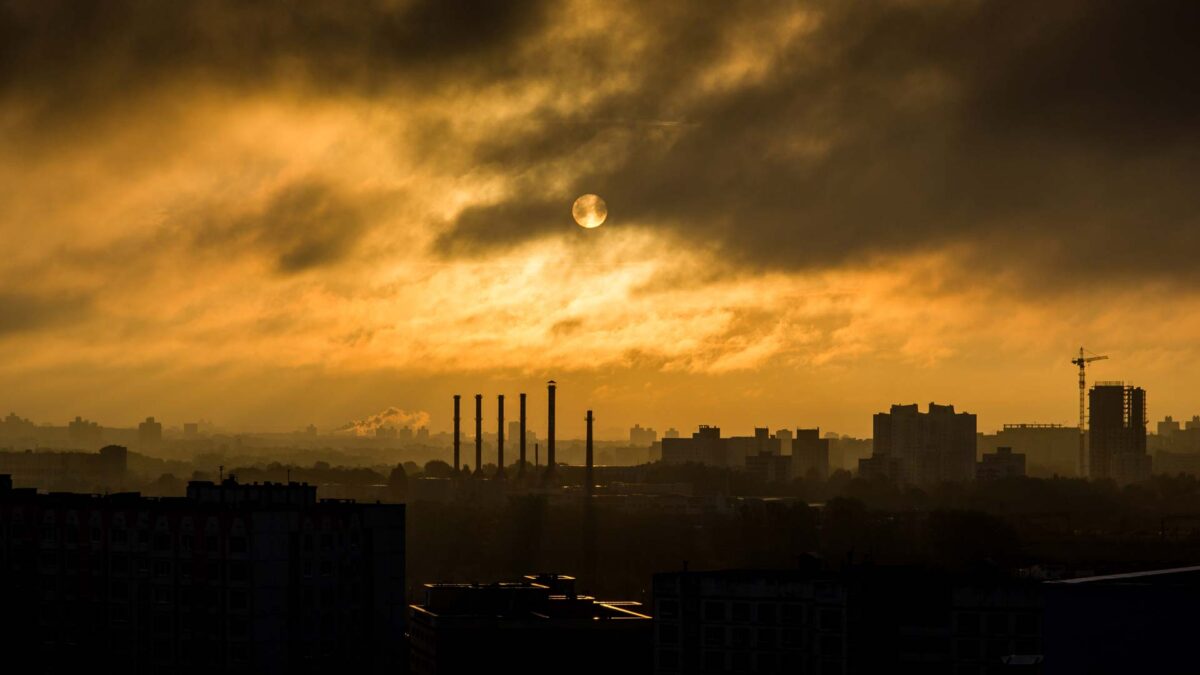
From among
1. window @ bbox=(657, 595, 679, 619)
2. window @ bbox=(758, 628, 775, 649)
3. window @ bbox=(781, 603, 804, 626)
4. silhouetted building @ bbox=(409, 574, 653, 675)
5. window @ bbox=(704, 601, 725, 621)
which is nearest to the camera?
window @ bbox=(781, 603, 804, 626)

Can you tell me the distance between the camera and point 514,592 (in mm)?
76125

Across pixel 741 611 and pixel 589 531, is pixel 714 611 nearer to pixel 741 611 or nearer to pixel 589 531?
pixel 741 611

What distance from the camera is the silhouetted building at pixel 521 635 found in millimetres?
72500

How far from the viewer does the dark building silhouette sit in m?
61.3

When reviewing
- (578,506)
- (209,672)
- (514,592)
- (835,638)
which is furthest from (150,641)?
(578,506)

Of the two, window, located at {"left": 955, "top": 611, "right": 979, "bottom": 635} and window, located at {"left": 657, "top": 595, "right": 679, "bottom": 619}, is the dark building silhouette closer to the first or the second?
window, located at {"left": 657, "top": 595, "right": 679, "bottom": 619}

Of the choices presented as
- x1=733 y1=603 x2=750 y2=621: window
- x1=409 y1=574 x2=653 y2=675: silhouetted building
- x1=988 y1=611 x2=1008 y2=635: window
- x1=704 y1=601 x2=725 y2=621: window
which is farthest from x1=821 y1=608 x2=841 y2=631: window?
x1=409 y1=574 x2=653 y2=675: silhouetted building

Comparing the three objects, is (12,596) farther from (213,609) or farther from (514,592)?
(514,592)

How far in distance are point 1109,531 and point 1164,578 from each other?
531 feet

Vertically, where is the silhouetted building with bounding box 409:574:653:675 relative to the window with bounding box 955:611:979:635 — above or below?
below

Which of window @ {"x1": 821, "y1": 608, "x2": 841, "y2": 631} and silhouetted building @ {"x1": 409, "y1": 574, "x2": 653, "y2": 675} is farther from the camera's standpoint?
silhouetted building @ {"x1": 409, "y1": 574, "x2": 653, "y2": 675}

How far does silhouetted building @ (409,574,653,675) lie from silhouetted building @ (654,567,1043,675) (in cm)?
1676

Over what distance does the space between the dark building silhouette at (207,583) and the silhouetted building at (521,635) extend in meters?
8.44

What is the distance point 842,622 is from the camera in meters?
54.6
